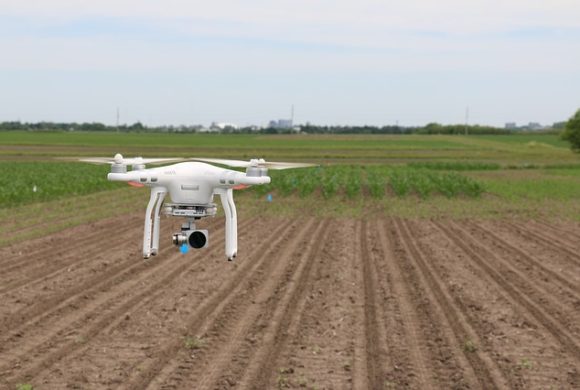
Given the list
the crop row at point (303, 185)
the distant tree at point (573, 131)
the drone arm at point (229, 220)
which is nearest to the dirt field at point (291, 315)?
the drone arm at point (229, 220)

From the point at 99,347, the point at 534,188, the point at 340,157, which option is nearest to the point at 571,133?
the point at 340,157

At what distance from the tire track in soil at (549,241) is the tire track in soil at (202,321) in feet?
26.9

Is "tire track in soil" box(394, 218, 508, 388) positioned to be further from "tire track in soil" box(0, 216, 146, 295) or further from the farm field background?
"tire track in soil" box(0, 216, 146, 295)

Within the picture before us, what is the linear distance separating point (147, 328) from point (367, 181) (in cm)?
3275

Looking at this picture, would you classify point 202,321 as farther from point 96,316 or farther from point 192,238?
point 192,238

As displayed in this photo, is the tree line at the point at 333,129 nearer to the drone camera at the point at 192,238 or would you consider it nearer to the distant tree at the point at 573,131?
the distant tree at the point at 573,131

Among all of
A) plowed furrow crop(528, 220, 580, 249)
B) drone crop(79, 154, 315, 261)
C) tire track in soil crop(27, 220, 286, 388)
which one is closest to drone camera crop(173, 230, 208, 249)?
drone crop(79, 154, 315, 261)

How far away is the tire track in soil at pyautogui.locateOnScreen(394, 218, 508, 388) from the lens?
10852 millimetres

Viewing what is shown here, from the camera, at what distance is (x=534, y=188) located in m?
44.0

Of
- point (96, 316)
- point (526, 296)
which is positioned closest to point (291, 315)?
point (96, 316)

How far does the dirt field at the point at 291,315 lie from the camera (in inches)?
429

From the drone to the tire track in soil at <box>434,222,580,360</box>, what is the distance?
1124 centimetres

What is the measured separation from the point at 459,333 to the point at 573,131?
80730 mm

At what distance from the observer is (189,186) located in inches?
87.7
